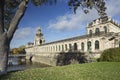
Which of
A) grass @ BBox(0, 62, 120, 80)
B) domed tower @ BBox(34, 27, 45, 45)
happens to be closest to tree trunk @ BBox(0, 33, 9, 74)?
grass @ BBox(0, 62, 120, 80)

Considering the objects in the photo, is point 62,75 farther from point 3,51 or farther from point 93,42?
point 93,42

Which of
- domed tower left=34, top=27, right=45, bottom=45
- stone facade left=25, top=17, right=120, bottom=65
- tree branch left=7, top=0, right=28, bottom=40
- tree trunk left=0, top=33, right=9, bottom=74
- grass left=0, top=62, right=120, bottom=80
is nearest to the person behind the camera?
grass left=0, top=62, right=120, bottom=80

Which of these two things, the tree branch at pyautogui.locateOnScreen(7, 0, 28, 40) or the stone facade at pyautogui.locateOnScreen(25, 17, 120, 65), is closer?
the tree branch at pyautogui.locateOnScreen(7, 0, 28, 40)

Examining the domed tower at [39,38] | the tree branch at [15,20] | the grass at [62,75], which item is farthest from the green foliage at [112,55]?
the domed tower at [39,38]

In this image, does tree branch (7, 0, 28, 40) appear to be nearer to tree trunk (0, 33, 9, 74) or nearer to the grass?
tree trunk (0, 33, 9, 74)

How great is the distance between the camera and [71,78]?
11883 mm

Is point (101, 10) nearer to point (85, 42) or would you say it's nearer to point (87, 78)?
point (87, 78)

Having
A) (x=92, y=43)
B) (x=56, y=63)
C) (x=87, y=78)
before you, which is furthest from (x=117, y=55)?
(x=56, y=63)

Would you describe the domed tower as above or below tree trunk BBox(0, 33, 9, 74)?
above

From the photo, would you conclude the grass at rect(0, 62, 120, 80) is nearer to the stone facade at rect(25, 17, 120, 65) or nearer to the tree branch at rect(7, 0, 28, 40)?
the tree branch at rect(7, 0, 28, 40)

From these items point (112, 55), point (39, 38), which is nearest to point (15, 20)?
point (112, 55)

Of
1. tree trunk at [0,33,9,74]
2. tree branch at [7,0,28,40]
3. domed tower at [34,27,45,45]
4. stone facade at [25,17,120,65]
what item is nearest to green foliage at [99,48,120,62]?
stone facade at [25,17,120,65]

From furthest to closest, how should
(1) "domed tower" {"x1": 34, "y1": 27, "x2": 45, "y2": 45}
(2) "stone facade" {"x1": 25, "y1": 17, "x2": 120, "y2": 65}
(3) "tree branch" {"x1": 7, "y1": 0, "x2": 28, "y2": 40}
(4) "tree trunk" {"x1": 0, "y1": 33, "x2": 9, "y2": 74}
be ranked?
(1) "domed tower" {"x1": 34, "y1": 27, "x2": 45, "y2": 45} → (2) "stone facade" {"x1": 25, "y1": 17, "x2": 120, "y2": 65} → (3) "tree branch" {"x1": 7, "y1": 0, "x2": 28, "y2": 40} → (4) "tree trunk" {"x1": 0, "y1": 33, "x2": 9, "y2": 74}

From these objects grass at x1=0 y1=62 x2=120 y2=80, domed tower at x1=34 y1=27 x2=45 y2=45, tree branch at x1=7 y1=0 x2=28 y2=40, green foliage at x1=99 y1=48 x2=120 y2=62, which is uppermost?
domed tower at x1=34 y1=27 x2=45 y2=45
